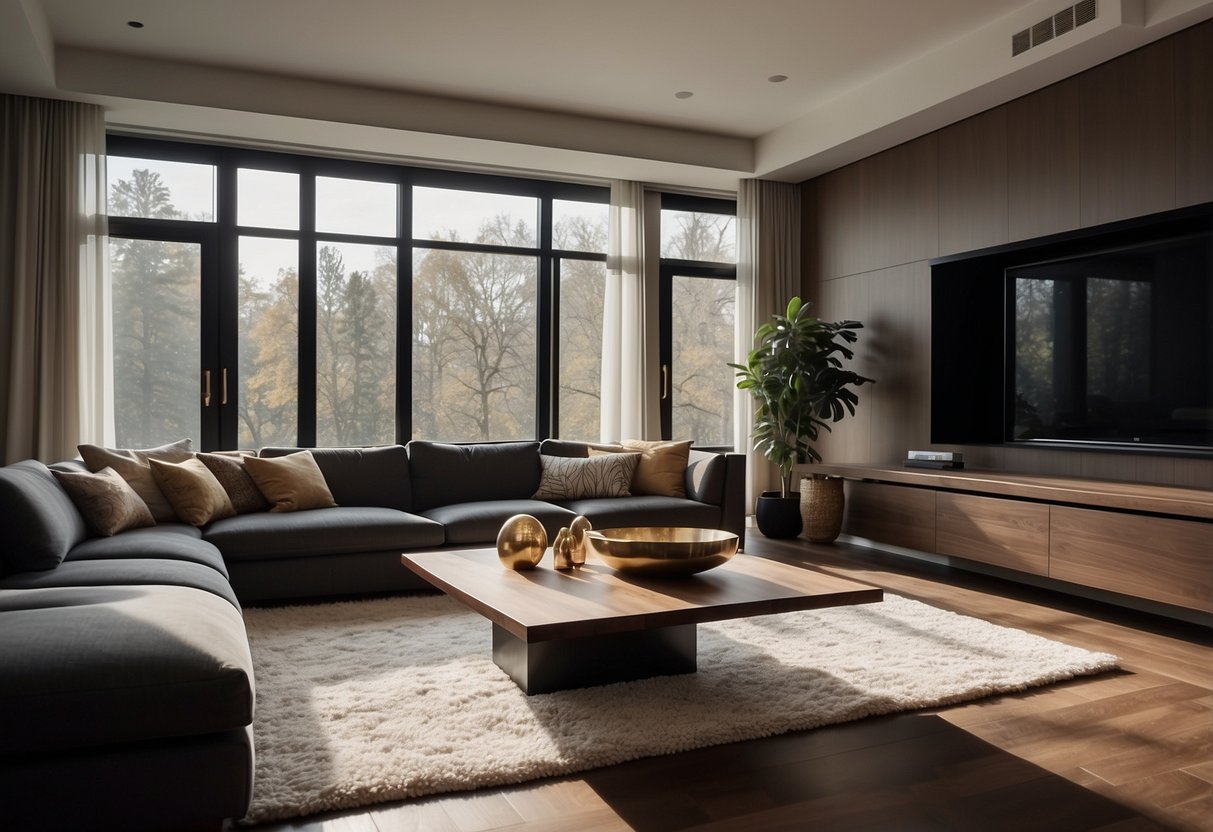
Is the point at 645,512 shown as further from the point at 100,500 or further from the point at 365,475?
the point at 100,500

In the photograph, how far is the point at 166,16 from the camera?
14.8ft

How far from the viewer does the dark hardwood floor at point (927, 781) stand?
6.44 feet

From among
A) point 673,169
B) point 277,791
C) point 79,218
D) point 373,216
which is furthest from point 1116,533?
point 79,218

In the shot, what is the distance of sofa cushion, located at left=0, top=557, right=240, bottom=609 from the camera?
271 cm

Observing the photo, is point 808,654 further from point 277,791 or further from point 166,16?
point 166,16

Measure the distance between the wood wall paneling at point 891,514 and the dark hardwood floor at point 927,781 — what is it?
209 cm

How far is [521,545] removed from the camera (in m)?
3.04

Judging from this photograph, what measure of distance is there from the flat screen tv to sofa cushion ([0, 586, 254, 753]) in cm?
413

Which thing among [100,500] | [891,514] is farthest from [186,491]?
[891,514]

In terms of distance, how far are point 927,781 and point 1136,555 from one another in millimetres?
2186

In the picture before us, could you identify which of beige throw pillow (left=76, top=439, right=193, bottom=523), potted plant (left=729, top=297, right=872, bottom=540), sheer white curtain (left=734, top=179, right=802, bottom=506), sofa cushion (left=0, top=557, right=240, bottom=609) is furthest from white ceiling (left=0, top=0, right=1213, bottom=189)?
sofa cushion (left=0, top=557, right=240, bottom=609)

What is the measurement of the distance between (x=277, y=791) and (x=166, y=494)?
2.45 m

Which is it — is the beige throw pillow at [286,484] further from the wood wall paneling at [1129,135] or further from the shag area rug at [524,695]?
the wood wall paneling at [1129,135]

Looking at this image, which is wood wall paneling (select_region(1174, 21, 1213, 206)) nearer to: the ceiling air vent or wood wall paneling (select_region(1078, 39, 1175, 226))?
wood wall paneling (select_region(1078, 39, 1175, 226))
